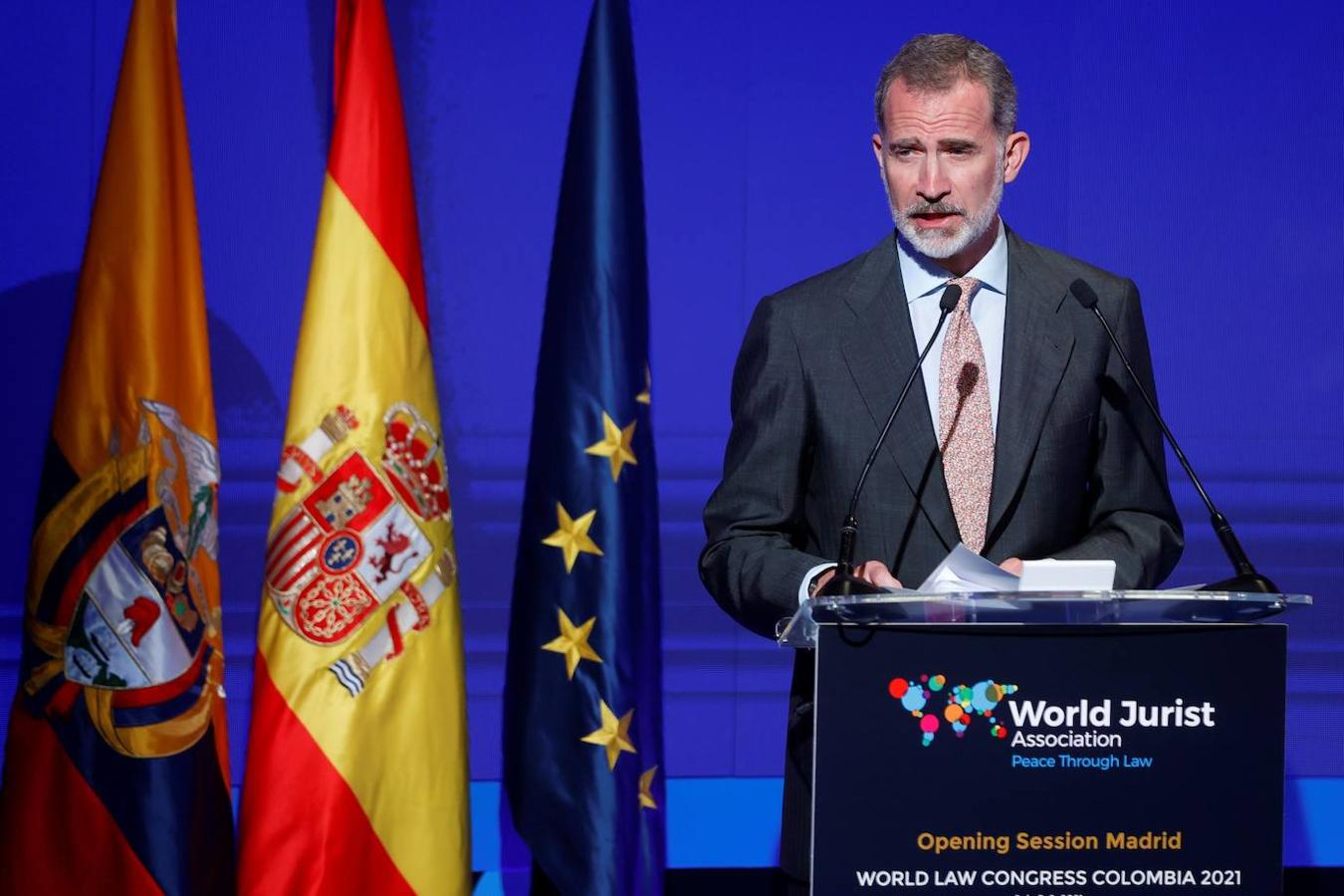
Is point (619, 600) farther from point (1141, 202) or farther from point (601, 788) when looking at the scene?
point (1141, 202)

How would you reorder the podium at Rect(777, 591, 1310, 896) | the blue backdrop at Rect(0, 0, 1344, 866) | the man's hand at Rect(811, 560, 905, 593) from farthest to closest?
1. the blue backdrop at Rect(0, 0, 1344, 866)
2. the man's hand at Rect(811, 560, 905, 593)
3. the podium at Rect(777, 591, 1310, 896)

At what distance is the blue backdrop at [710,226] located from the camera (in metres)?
3.34

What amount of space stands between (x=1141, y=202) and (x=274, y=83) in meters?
2.08

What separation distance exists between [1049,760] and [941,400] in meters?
0.68

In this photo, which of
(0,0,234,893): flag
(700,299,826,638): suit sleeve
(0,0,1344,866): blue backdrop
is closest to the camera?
(700,299,826,638): suit sleeve

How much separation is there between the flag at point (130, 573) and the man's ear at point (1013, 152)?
1.59 meters

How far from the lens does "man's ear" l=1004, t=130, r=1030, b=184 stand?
6.90 feet

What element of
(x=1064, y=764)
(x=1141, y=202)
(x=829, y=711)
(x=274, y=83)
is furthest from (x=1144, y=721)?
(x=274, y=83)

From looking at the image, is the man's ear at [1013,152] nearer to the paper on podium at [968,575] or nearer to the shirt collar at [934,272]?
the shirt collar at [934,272]

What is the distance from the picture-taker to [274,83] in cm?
337

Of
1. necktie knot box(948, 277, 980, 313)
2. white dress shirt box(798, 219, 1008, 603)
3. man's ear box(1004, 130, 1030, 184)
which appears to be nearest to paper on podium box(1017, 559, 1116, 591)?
white dress shirt box(798, 219, 1008, 603)

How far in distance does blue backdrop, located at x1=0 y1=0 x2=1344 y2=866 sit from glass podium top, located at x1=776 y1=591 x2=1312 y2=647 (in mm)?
2036

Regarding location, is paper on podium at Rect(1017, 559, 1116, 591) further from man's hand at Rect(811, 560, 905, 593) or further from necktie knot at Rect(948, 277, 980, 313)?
necktie knot at Rect(948, 277, 980, 313)

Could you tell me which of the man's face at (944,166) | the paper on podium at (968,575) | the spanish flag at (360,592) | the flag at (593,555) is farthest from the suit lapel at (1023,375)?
the spanish flag at (360,592)
